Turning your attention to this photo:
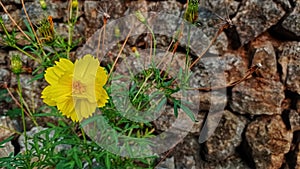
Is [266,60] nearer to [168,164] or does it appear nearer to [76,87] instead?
[168,164]

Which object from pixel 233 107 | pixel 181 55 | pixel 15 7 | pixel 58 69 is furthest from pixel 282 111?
pixel 15 7

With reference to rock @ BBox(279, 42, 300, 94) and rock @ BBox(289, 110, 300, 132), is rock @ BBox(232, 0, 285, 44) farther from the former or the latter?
rock @ BBox(289, 110, 300, 132)

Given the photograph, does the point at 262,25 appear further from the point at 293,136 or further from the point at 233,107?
the point at 293,136

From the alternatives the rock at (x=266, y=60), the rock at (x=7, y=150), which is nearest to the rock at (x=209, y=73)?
the rock at (x=266, y=60)

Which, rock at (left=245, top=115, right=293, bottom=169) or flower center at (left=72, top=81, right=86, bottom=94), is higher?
flower center at (left=72, top=81, right=86, bottom=94)

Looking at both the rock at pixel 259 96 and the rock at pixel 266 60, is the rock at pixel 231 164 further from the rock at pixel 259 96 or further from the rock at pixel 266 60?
the rock at pixel 266 60

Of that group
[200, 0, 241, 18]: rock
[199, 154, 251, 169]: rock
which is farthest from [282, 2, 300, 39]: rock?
[199, 154, 251, 169]: rock

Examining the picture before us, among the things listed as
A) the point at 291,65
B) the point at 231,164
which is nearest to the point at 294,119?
the point at 291,65
